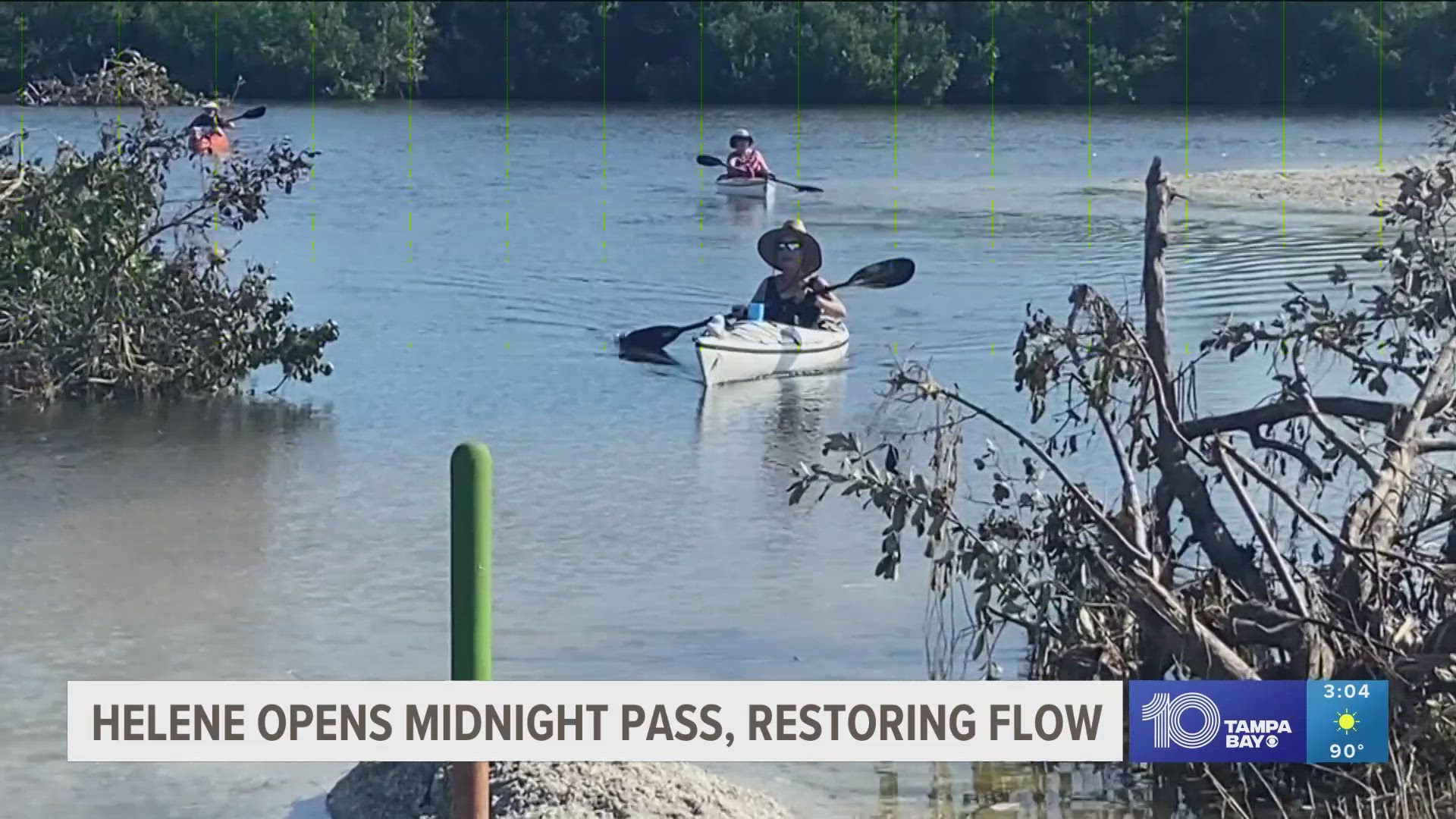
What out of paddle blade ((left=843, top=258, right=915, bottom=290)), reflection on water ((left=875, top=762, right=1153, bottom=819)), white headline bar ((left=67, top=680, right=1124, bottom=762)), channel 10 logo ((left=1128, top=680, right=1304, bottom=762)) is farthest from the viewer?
paddle blade ((left=843, top=258, right=915, bottom=290))

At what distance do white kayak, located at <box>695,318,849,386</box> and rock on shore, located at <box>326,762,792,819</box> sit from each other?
9.31 meters

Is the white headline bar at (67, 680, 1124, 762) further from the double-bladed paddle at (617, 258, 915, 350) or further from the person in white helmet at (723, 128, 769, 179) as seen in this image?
the person in white helmet at (723, 128, 769, 179)

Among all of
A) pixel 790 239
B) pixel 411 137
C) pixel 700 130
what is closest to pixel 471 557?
pixel 790 239

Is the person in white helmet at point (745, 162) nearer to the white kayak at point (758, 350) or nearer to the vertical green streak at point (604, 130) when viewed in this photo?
the vertical green streak at point (604, 130)

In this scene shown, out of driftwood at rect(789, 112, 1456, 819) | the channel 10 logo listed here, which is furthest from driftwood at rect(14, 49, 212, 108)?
the channel 10 logo

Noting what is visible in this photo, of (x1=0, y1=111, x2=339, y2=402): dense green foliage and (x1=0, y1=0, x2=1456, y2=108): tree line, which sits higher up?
(x1=0, y1=0, x2=1456, y2=108): tree line

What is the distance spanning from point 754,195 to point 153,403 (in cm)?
1686

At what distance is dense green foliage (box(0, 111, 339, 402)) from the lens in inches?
556

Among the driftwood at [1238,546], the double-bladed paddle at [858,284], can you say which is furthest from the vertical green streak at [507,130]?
the driftwood at [1238,546]

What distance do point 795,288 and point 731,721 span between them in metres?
11.0

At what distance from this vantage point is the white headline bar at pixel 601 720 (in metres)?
5.24

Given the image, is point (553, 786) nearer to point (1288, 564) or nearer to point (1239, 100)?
point (1288, 564)

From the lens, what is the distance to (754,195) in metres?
30.9

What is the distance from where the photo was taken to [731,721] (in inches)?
234
